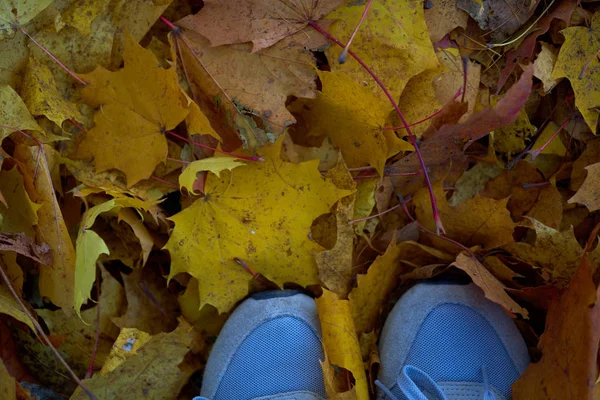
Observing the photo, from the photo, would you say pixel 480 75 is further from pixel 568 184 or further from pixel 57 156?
pixel 57 156

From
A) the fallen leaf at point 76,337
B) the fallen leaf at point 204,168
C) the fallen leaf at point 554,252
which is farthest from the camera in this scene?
the fallen leaf at point 76,337

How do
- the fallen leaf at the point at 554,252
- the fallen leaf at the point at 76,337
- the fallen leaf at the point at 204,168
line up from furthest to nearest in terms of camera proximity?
→ the fallen leaf at the point at 76,337 < the fallen leaf at the point at 554,252 < the fallen leaf at the point at 204,168

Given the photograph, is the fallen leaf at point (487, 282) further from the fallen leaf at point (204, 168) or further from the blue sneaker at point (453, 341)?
the fallen leaf at point (204, 168)

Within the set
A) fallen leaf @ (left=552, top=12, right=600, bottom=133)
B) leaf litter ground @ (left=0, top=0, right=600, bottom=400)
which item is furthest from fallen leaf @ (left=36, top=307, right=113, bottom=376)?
fallen leaf @ (left=552, top=12, right=600, bottom=133)

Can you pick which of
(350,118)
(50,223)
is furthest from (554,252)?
(50,223)

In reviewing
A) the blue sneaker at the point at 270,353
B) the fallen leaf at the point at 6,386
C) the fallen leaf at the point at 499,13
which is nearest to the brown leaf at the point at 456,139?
the fallen leaf at the point at 499,13

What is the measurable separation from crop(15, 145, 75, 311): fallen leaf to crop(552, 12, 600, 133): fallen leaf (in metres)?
1.03

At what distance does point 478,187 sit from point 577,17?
0.41m

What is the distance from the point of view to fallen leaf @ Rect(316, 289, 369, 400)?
1.11 meters

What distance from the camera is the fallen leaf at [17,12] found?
1055mm

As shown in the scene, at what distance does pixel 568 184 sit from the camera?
131 cm

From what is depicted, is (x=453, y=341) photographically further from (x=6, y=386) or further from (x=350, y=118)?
(x=6, y=386)

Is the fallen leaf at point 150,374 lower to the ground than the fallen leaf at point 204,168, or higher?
lower

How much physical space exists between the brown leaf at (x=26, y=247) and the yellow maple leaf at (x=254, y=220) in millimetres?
237
